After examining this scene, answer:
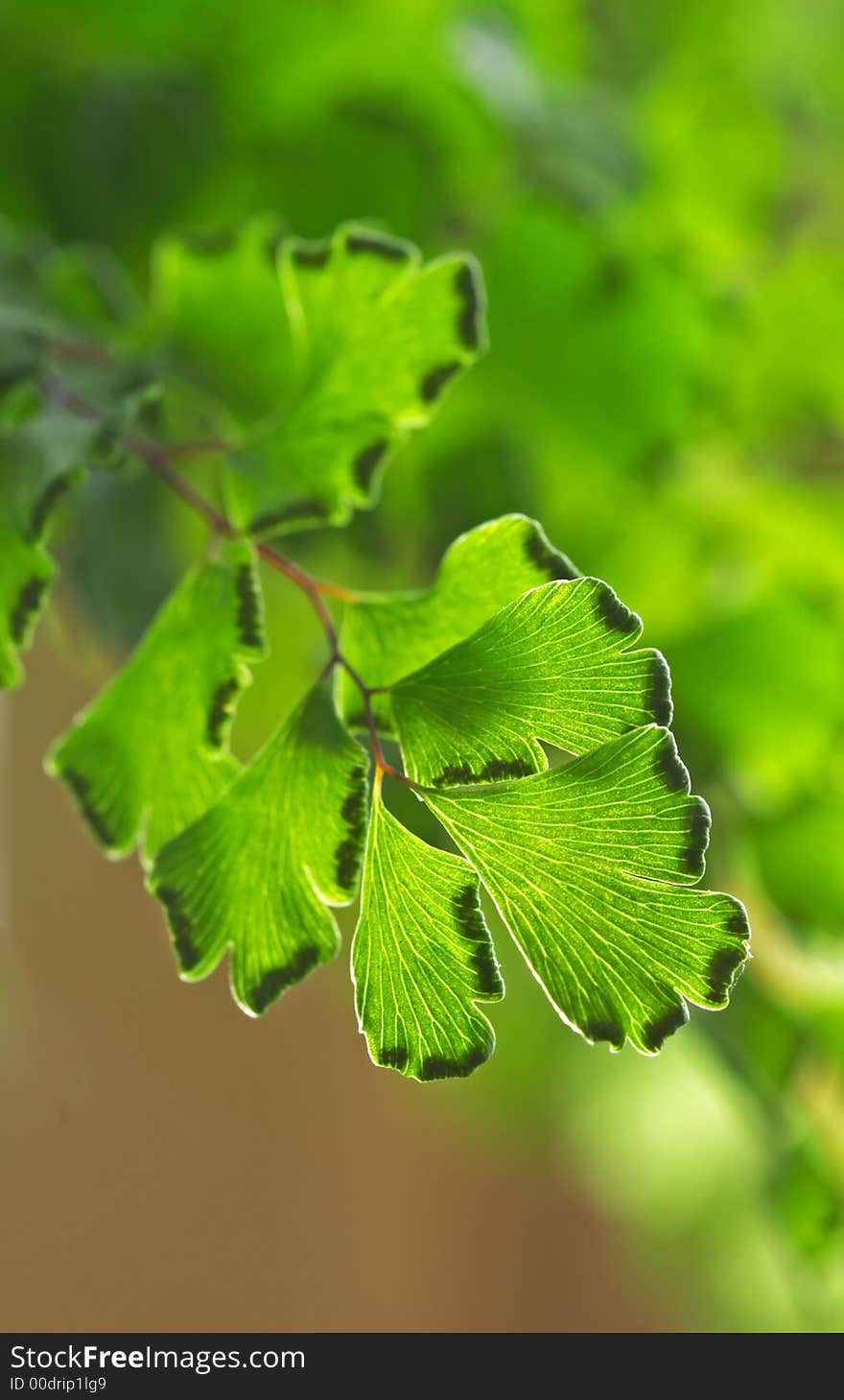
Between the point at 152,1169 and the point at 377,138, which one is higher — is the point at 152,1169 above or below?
below

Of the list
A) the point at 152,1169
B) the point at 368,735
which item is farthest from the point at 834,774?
the point at 152,1169

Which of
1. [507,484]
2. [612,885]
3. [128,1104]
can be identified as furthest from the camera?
[128,1104]

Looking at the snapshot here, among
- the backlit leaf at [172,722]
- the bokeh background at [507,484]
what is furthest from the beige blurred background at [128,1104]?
the backlit leaf at [172,722]

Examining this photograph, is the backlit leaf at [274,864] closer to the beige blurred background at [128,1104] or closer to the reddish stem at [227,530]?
the reddish stem at [227,530]

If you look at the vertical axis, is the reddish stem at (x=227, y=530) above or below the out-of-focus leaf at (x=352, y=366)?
below

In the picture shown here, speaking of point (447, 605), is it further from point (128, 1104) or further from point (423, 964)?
point (128, 1104)

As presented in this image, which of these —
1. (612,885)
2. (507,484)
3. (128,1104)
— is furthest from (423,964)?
(128,1104)

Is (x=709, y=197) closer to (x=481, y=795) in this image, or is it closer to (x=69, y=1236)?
(x=481, y=795)
